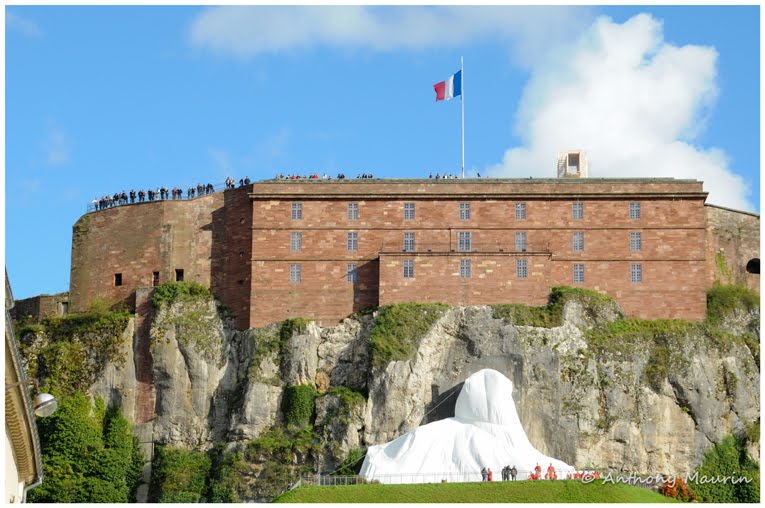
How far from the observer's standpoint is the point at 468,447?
240 ft

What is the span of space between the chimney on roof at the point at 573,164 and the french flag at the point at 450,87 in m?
8.30

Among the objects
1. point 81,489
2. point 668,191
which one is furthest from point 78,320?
point 668,191

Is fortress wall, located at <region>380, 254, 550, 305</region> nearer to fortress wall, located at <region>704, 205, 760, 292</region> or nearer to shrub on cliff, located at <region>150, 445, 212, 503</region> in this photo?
fortress wall, located at <region>704, 205, 760, 292</region>

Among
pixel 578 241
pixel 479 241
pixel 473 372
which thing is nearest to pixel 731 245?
pixel 578 241

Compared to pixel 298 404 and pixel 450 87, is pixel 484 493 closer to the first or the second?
pixel 298 404

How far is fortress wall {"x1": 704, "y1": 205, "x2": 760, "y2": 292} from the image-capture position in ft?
288

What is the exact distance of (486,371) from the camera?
78.1 m

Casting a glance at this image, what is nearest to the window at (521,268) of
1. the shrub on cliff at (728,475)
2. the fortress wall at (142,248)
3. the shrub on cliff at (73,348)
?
the shrub on cliff at (728,475)

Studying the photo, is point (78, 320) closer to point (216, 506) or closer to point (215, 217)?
point (215, 217)

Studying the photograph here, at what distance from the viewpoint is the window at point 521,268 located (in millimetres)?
84438

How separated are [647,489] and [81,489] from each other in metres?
31.8

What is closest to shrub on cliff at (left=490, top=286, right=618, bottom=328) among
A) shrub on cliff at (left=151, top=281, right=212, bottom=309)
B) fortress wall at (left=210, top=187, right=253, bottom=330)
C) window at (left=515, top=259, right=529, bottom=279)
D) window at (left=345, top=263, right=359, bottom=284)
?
window at (left=515, top=259, right=529, bottom=279)

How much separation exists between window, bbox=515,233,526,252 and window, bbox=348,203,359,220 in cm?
962

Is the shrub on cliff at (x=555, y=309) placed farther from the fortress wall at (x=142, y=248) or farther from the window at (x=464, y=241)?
the fortress wall at (x=142, y=248)
